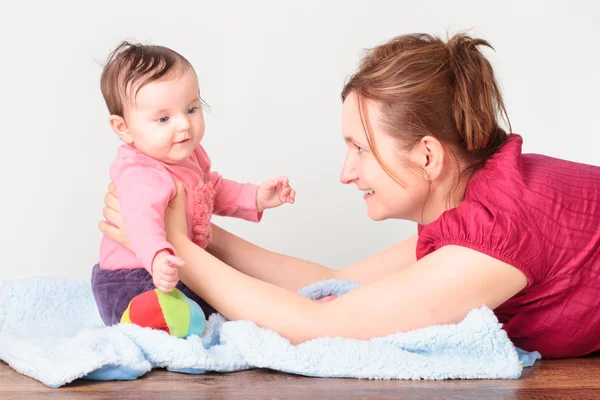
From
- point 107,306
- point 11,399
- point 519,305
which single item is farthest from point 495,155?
point 11,399

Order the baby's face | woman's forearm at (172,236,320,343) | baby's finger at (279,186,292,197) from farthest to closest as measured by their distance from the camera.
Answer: baby's finger at (279,186,292,197) < the baby's face < woman's forearm at (172,236,320,343)

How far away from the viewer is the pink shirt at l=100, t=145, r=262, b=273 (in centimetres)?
191

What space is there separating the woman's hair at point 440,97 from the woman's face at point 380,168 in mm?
14

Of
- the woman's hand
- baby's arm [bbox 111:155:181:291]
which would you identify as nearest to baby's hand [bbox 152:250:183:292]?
baby's arm [bbox 111:155:181:291]

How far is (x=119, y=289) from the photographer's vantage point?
2084 millimetres

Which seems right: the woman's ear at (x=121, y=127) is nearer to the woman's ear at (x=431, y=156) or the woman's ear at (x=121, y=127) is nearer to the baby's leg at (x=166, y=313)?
the baby's leg at (x=166, y=313)

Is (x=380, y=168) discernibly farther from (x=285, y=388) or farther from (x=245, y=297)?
(x=285, y=388)

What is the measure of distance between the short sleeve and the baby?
593 mm

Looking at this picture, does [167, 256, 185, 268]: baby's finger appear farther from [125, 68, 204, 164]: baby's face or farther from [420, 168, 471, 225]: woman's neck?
[420, 168, 471, 225]: woman's neck

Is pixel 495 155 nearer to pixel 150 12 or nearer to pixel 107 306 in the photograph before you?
pixel 107 306

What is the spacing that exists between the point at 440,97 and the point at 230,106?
73.1 inches

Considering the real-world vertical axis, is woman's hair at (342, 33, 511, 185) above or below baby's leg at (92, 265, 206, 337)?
above

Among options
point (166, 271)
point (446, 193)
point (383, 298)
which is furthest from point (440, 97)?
point (166, 271)

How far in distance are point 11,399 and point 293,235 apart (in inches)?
82.9
